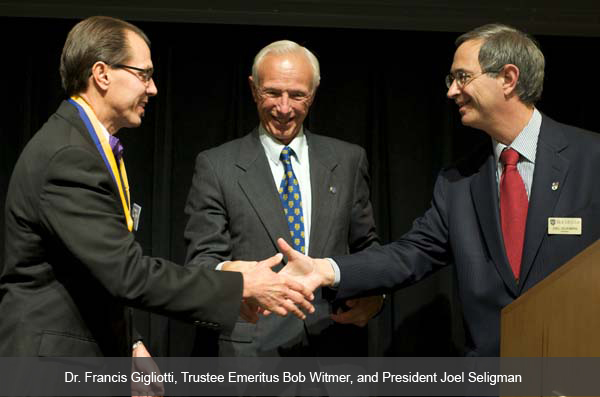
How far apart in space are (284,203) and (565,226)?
0.94m

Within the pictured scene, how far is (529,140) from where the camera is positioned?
2713mm

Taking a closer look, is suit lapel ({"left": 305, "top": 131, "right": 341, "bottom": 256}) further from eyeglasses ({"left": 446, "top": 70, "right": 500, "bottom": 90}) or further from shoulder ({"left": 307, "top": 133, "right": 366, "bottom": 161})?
eyeglasses ({"left": 446, "top": 70, "right": 500, "bottom": 90})

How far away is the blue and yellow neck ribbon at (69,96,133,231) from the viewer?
215 centimetres

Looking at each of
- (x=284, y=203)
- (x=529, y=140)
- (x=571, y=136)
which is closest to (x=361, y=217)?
(x=284, y=203)

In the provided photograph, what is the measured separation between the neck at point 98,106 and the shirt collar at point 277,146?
29.3 inches

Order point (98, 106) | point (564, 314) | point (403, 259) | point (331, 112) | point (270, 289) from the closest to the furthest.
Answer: point (564, 314) → point (98, 106) → point (270, 289) → point (403, 259) → point (331, 112)

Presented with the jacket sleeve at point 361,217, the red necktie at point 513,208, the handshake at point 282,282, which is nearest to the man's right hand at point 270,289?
the handshake at point 282,282

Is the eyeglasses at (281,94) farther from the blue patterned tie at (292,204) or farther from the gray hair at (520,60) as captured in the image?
the gray hair at (520,60)

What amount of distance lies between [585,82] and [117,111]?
8.94 feet

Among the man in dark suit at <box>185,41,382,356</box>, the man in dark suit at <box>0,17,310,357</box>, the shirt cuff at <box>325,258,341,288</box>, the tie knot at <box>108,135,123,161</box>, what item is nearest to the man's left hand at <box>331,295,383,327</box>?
the man in dark suit at <box>185,41,382,356</box>

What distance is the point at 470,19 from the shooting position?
12.6 ft

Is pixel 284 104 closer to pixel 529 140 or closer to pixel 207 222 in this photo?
pixel 207 222

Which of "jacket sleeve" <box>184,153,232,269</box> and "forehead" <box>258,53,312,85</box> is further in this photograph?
"forehead" <box>258,53,312,85</box>

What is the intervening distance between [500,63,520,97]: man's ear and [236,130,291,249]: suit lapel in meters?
0.87
